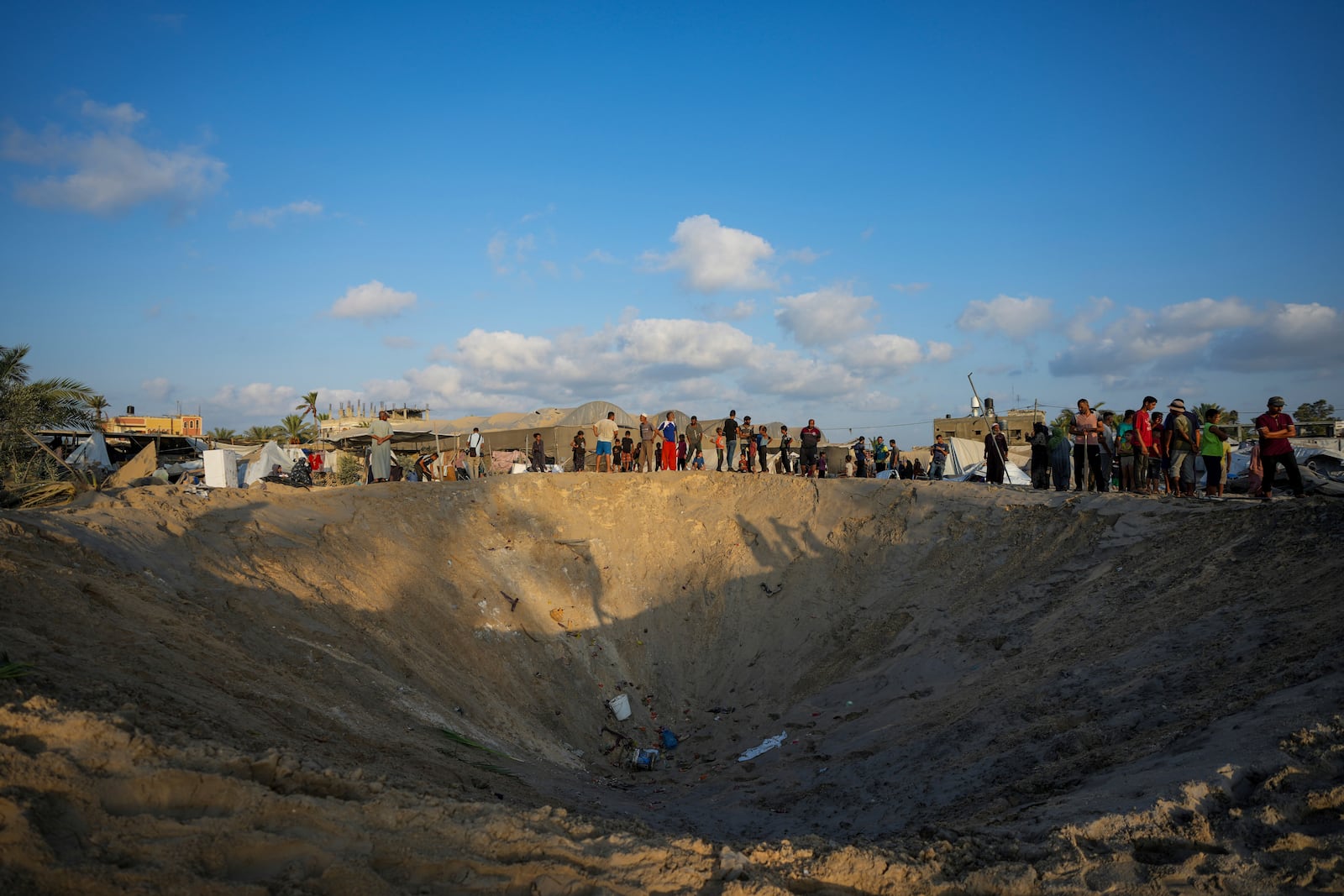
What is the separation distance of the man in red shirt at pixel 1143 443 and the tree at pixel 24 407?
61.5 ft

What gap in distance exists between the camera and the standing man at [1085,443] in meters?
13.0

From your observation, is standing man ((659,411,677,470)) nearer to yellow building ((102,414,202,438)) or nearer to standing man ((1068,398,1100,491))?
standing man ((1068,398,1100,491))

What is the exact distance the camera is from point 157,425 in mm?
34188

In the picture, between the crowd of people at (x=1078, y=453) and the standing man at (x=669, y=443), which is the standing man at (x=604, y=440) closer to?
the crowd of people at (x=1078, y=453)

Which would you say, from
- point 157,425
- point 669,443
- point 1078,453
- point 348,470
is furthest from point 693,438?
point 157,425

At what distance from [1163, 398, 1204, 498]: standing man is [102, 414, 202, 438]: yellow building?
29943mm

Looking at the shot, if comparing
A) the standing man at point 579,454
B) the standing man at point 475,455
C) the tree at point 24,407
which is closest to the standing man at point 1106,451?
the standing man at point 579,454

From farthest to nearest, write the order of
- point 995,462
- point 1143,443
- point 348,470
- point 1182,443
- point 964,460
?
point 348,470
point 964,460
point 995,462
point 1143,443
point 1182,443

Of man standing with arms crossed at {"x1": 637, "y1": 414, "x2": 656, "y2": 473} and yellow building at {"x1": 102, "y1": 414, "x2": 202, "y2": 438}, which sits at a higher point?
yellow building at {"x1": 102, "y1": 414, "x2": 202, "y2": 438}

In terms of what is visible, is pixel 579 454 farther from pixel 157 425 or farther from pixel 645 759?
pixel 157 425

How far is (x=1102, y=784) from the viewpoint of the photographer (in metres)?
5.42

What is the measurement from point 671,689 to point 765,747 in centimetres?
330

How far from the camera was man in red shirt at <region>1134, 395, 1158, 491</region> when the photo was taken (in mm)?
12852

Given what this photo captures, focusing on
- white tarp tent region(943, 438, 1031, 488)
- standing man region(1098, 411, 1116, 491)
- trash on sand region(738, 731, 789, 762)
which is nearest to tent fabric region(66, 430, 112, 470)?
trash on sand region(738, 731, 789, 762)
